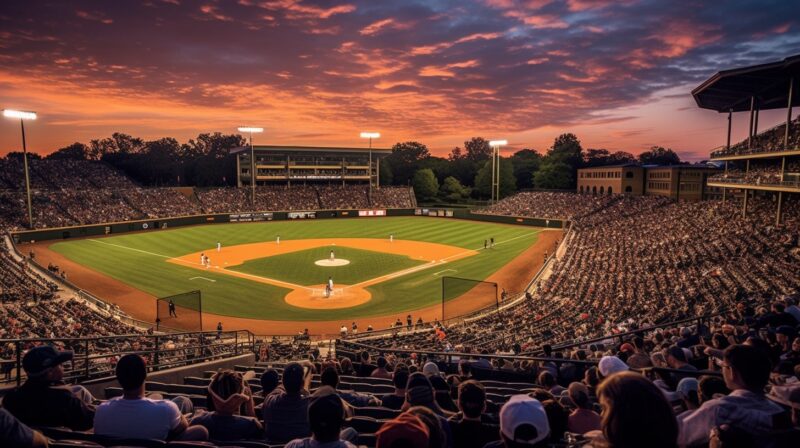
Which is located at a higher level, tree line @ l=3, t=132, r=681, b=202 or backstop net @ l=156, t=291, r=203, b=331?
tree line @ l=3, t=132, r=681, b=202

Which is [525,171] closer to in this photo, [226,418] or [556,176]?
[556,176]

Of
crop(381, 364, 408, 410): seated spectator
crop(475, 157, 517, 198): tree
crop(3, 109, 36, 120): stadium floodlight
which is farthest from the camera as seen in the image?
crop(475, 157, 517, 198): tree

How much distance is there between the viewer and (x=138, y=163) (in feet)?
371

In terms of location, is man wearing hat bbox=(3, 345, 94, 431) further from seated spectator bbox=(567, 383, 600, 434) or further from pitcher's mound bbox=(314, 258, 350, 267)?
pitcher's mound bbox=(314, 258, 350, 267)

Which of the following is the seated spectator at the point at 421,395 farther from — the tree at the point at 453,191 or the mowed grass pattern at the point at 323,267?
the tree at the point at 453,191

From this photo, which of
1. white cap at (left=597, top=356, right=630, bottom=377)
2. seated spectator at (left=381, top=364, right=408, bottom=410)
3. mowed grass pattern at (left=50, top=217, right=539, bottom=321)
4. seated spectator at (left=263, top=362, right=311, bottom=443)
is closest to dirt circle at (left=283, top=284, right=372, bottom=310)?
mowed grass pattern at (left=50, top=217, right=539, bottom=321)

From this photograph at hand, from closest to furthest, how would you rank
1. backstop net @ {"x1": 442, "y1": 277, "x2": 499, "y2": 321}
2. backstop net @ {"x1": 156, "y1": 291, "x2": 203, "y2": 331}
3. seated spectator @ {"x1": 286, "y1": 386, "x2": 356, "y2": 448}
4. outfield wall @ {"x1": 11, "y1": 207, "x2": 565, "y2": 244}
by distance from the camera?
seated spectator @ {"x1": 286, "y1": 386, "x2": 356, "y2": 448}
backstop net @ {"x1": 156, "y1": 291, "x2": 203, "y2": 331}
backstop net @ {"x1": 442, "y1": 277, "x2": 499, "y2": 321}
outfield wall @ {"x1": 11, "y1": 207, "x2": 565, "y2": 244}

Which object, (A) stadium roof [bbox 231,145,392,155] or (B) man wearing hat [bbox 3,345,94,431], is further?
(A) stadium roof [bbox 231,145,392,155]

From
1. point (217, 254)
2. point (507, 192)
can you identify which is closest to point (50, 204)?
point (217, 254)

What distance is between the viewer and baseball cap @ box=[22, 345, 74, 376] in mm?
4901

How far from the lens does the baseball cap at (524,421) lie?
352 cm

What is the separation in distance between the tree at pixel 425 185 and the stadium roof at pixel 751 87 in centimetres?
7193

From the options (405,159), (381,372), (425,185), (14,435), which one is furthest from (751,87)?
(405,159)

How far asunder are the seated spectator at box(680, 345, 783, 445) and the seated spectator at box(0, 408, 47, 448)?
4.96 m
